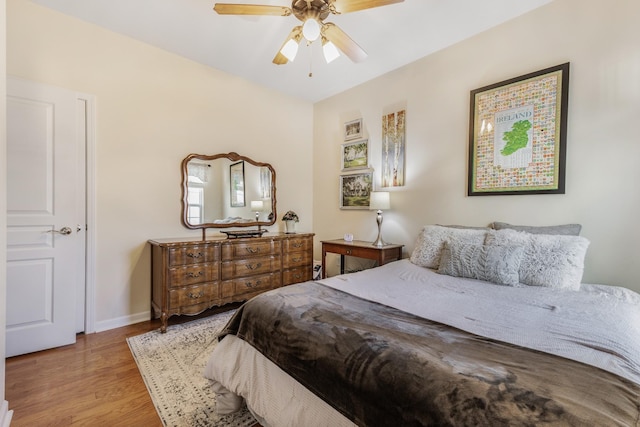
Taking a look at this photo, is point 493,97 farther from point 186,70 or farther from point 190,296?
point 190,296

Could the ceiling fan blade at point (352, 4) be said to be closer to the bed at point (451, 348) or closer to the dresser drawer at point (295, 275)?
the bed at point (451, 348)

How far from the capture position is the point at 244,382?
4.64 feet

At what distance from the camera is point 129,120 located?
111 inches

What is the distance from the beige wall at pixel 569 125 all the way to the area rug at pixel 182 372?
2.20m

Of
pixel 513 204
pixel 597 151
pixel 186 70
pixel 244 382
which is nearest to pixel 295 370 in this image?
pixel 244 382

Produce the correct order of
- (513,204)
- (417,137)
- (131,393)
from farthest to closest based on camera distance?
(417,137) < (513,204) < (131,393)

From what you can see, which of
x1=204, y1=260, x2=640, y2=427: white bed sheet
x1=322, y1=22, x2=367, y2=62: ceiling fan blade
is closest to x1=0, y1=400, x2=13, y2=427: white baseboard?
x1=204, y1=260, x2=640, y2=427: white bed sheet

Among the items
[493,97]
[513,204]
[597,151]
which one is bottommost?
[513,204]

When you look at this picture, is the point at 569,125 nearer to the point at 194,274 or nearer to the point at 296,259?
A: the point at 296,259

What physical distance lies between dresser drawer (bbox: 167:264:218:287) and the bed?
1281mm

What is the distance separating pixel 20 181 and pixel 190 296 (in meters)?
1.59

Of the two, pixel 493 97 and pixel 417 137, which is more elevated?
pixel 493 97

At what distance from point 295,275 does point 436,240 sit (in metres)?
1.78

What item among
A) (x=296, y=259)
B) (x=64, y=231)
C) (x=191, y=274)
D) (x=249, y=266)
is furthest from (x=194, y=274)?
(x=296, y=259)
